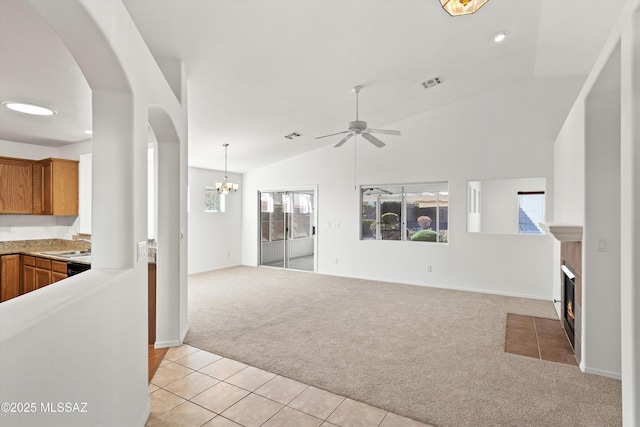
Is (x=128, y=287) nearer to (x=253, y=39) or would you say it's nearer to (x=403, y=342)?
(x=253, y=39)

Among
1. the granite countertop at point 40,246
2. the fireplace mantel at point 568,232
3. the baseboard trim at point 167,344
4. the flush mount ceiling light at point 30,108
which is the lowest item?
→ the baseboard trim at point 167,344

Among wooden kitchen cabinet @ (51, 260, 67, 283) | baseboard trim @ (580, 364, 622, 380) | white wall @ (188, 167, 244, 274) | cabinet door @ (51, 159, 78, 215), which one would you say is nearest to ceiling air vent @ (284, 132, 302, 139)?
white wall @ (188, 167, 244, 274)

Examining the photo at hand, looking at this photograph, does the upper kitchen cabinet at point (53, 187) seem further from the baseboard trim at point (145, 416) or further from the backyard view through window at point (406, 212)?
the backyard view through window at point (406, 212)

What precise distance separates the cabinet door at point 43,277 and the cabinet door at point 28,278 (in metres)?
0.12

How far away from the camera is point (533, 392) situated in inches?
102

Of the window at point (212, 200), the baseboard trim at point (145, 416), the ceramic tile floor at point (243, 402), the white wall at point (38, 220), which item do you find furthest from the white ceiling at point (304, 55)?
the ceramic tile floor at point (243, 402)

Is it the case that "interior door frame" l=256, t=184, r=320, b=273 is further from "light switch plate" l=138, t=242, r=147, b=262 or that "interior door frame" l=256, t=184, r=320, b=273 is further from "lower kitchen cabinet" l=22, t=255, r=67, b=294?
"light switch plate" l=138, t=242, r=147, b=262

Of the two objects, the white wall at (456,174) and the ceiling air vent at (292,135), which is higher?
the ceiling air vent at (292,135)

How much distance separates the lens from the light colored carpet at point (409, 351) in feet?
7.89

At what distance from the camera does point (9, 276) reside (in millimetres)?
4512

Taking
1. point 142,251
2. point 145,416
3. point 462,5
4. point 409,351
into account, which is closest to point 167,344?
point 145,416

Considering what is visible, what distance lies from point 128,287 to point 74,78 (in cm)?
227

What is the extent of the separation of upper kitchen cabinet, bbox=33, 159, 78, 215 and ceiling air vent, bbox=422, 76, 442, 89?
5.55m

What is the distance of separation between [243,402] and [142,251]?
1311mm
